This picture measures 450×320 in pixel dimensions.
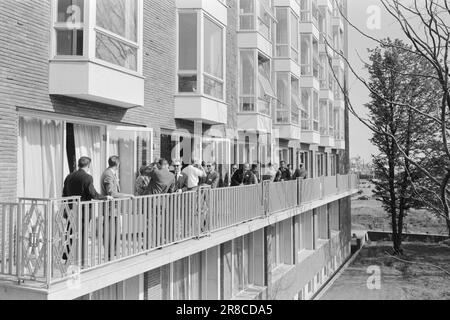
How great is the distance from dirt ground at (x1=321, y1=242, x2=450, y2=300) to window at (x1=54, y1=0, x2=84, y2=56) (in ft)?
59.5

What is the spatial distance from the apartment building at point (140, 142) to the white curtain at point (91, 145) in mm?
34

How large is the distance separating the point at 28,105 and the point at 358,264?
29928mm

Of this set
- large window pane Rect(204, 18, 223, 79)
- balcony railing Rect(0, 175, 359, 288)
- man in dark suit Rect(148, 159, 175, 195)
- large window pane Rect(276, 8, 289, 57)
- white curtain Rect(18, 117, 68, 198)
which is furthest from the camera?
large window pane Rect(276, 8, 289, 57)

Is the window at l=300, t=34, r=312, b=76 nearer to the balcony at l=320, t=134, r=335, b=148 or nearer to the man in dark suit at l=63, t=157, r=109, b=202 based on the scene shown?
the balcony at l=320, t=134, r=335, b=148

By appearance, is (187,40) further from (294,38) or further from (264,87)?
(294,38)

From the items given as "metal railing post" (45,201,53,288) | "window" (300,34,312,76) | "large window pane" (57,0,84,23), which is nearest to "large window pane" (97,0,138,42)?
"large window pane" (57,0,84,23)

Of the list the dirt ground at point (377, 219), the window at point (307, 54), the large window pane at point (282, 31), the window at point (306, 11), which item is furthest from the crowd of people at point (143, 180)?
the dirt ground at point (377, 219)

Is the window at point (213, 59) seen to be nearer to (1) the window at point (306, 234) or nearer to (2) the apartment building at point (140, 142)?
(2) the apartment building at point (140, 142)

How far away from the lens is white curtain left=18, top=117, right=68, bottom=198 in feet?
26.4
